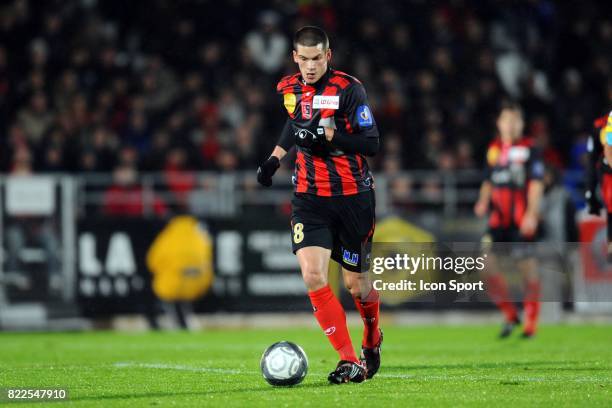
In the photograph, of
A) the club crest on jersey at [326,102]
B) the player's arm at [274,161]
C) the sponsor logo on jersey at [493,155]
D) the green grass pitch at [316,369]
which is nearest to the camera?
the green grass pitch at [316,369]

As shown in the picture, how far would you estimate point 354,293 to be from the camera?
8.08 metres

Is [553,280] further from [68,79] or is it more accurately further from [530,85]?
[68,79]

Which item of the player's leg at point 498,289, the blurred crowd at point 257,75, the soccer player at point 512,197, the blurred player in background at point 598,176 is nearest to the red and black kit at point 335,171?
the blurred player in background at point 598,176

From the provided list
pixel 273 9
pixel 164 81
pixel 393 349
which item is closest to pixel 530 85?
pixel 273 9

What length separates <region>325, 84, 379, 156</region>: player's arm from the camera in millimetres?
7625

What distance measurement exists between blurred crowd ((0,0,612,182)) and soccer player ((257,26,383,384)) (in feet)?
28.2

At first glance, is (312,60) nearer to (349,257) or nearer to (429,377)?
(349,257)

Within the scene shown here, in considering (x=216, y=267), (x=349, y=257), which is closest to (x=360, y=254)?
(x=349, y=257)

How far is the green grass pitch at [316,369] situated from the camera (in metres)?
7.01

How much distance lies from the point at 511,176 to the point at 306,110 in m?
5.77

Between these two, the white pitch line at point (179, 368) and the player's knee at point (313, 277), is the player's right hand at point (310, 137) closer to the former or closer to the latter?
the player's knee at point (313, 277)

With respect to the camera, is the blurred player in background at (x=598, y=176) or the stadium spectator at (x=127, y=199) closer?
the blurred player in background at (x=598, y=176)

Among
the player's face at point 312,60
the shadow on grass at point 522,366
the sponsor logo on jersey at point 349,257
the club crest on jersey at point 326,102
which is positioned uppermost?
the player's face at point 312,60

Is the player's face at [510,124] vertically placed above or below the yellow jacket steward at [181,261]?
above
